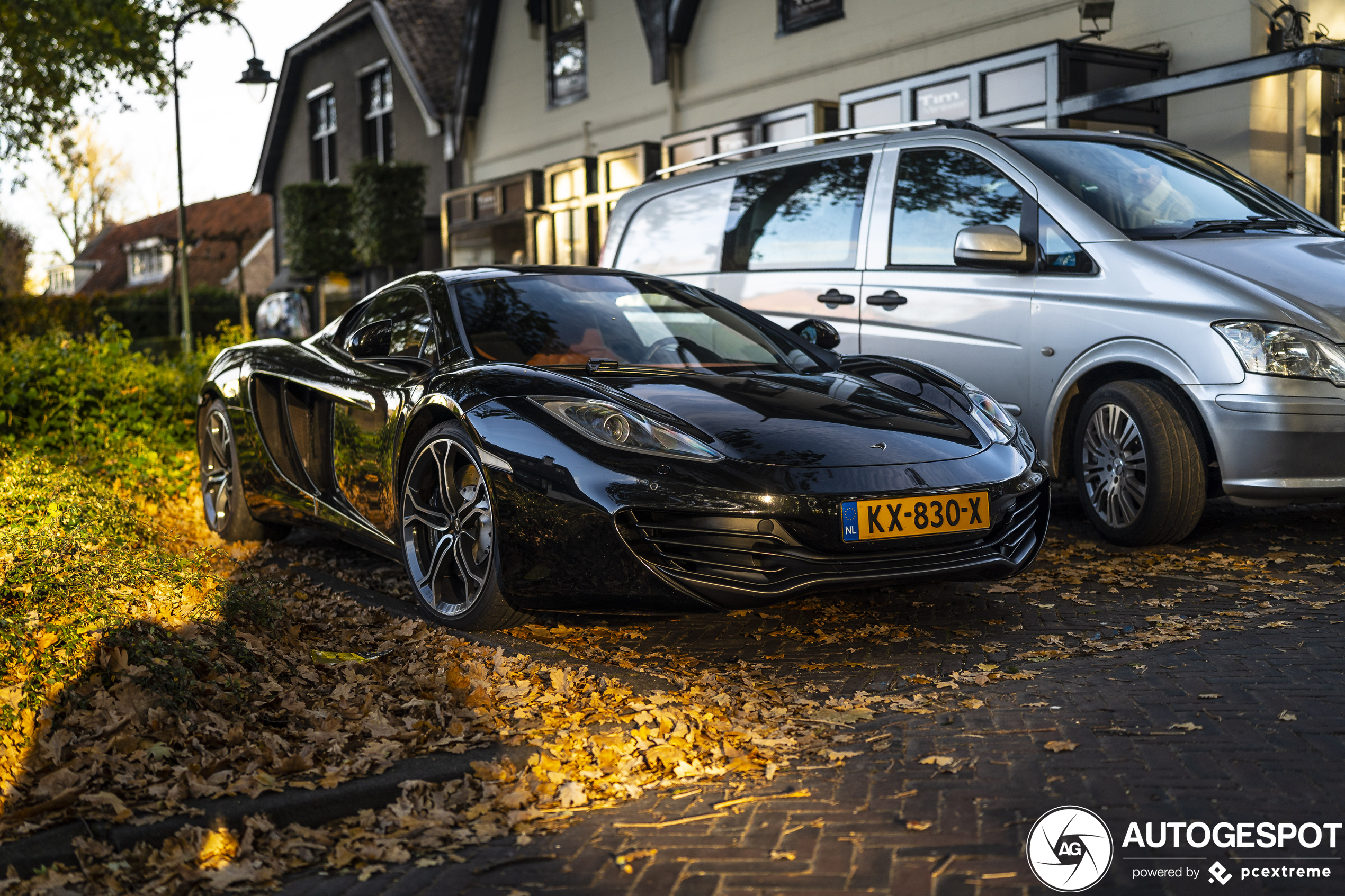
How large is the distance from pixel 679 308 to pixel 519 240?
18364 mm

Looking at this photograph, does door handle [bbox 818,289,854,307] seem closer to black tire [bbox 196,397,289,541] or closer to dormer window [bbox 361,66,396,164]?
black tire [bbox 196,397,289,541]

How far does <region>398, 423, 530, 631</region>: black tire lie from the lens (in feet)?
14.1

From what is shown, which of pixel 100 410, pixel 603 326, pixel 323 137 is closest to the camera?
pixel 603 326

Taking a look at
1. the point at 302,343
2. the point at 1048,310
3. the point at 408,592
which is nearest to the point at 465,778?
the point at 408,592

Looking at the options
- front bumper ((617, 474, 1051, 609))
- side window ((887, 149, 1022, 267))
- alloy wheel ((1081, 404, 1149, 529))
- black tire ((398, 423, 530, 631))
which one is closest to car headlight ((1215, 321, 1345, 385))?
alloy wheel ((1081, 404, 1149, 529))

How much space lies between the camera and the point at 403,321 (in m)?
5.36

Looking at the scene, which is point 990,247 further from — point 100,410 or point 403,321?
point 100,410

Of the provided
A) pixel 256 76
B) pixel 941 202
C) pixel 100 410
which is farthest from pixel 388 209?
pixel 941 202

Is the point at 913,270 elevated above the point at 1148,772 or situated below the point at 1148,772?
above

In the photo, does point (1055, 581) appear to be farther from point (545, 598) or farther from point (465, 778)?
point (465, 778)

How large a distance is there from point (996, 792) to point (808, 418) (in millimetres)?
1684

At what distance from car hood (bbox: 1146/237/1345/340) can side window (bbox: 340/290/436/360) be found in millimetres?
3296

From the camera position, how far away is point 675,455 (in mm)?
4039

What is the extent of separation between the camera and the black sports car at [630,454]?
Result: 3.96 meters
